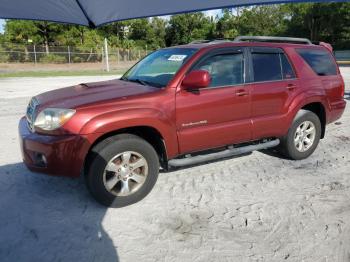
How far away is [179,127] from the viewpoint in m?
4.28

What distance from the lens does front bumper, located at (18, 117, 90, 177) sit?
3684mm

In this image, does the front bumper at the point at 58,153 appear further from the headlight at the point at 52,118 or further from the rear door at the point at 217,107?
the rear door at the point at 217,107

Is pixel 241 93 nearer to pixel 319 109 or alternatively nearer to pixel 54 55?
pixel 319 109

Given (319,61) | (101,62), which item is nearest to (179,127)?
(319,61)

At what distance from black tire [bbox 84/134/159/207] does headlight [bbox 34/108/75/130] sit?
1.39ft

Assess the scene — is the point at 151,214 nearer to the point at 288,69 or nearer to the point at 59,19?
the point at 59,19

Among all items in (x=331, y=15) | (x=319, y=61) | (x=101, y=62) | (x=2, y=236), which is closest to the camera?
(x=2, y=236)

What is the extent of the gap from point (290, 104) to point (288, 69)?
1.69ft

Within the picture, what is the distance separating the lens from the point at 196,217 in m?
3.83

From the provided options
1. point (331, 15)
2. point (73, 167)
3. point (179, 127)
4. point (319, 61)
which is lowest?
point (73, 167)

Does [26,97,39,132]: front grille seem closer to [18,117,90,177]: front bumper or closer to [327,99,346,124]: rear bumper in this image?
[18,117,90,177]: front bumper

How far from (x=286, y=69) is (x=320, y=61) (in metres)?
0.92

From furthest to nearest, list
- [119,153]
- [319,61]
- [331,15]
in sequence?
[331,15] → [319,61] → [119,153]

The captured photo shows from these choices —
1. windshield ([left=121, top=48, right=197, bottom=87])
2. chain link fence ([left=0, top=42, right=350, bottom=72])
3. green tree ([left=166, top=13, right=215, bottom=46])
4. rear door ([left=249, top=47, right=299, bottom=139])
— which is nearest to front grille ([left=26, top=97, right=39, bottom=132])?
windshield ([left=121, top=48, right=197, bottom=87])
